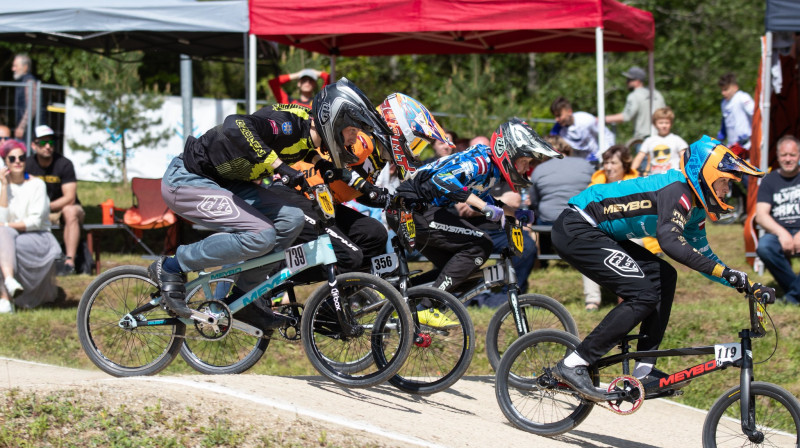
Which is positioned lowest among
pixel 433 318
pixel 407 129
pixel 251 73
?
pixel 433 318

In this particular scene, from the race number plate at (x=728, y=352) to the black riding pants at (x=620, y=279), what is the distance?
0.44 meters

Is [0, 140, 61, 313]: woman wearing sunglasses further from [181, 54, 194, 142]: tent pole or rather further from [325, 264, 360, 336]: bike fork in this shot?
[325, 264, 360, 336]: bike fork

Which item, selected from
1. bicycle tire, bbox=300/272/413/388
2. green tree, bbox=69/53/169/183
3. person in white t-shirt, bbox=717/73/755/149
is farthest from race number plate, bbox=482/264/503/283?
green tree, bbox=69/53/169/183

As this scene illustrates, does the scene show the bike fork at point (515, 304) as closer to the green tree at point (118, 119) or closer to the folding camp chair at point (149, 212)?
the folding camp chair at point (149, 212)

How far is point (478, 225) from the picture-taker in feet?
26.2

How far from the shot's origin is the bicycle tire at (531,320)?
284 inches

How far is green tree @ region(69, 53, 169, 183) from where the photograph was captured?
16312 mm

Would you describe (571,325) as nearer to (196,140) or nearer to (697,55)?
(196,140)

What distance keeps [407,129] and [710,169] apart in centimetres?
220

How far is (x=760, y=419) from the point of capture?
5852 millimetres

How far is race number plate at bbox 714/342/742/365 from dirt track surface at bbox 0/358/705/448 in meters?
1.02

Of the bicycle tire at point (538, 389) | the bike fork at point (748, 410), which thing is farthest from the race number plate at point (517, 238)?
the bike fork at point (748, 410)

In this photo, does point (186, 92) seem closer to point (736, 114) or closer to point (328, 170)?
point (736, 114)

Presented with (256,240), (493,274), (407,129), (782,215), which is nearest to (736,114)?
(782,215)
